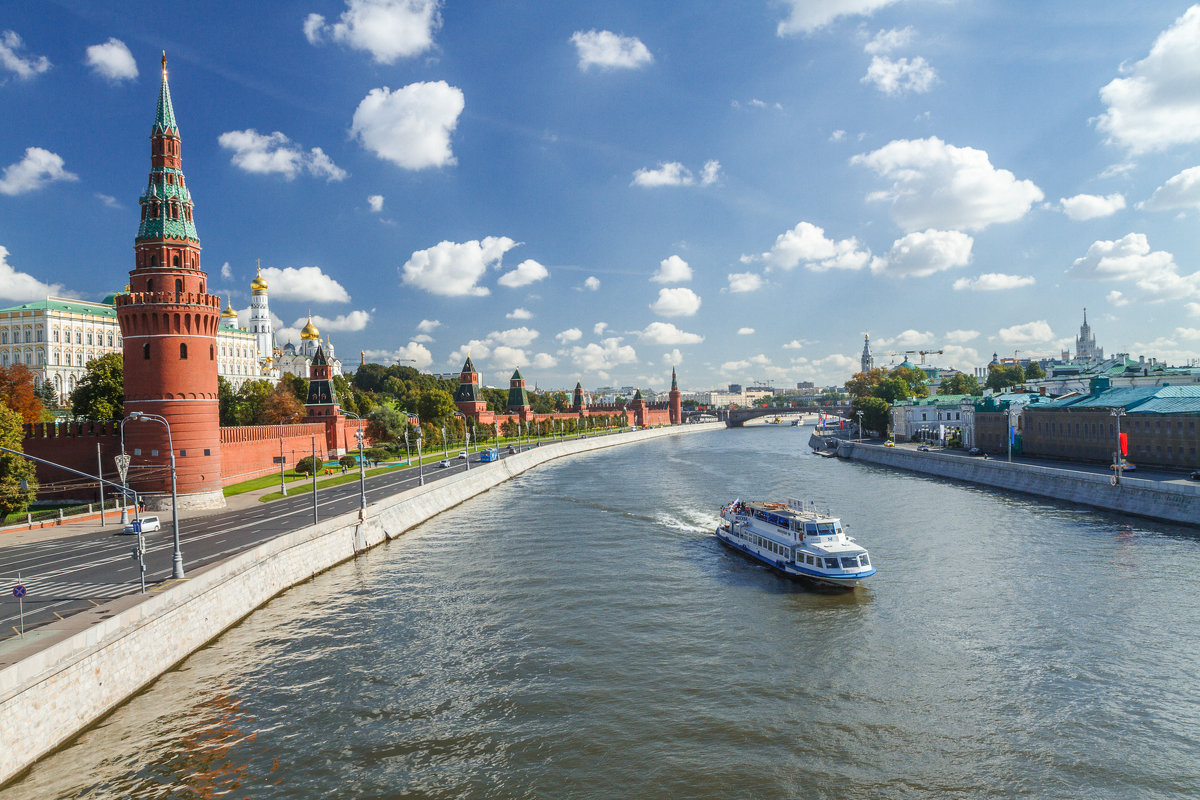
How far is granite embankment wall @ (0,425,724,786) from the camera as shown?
682 inches

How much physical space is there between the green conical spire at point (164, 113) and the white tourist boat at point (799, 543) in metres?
49.3

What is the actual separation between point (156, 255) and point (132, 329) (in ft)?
18.3

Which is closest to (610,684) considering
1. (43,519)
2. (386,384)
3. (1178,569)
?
(1178,569)

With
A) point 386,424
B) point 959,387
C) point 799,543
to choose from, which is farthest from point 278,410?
point 959,387

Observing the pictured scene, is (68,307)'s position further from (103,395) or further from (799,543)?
(799,543)

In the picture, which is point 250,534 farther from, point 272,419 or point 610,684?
point 272,419

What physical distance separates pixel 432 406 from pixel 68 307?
66.4 metres

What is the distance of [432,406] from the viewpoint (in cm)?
11169

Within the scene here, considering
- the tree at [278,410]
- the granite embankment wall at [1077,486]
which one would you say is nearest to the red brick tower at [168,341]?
the tree at [278,410]

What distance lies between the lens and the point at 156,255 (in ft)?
164

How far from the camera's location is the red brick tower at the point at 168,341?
1933 inches

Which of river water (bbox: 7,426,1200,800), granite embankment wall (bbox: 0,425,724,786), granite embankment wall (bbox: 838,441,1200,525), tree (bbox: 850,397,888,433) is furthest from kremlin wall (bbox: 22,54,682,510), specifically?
tree (bbox: 850,397,888,433)

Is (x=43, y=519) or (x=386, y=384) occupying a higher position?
(x=386, y=384)

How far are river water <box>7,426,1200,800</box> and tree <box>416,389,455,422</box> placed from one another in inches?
2901
